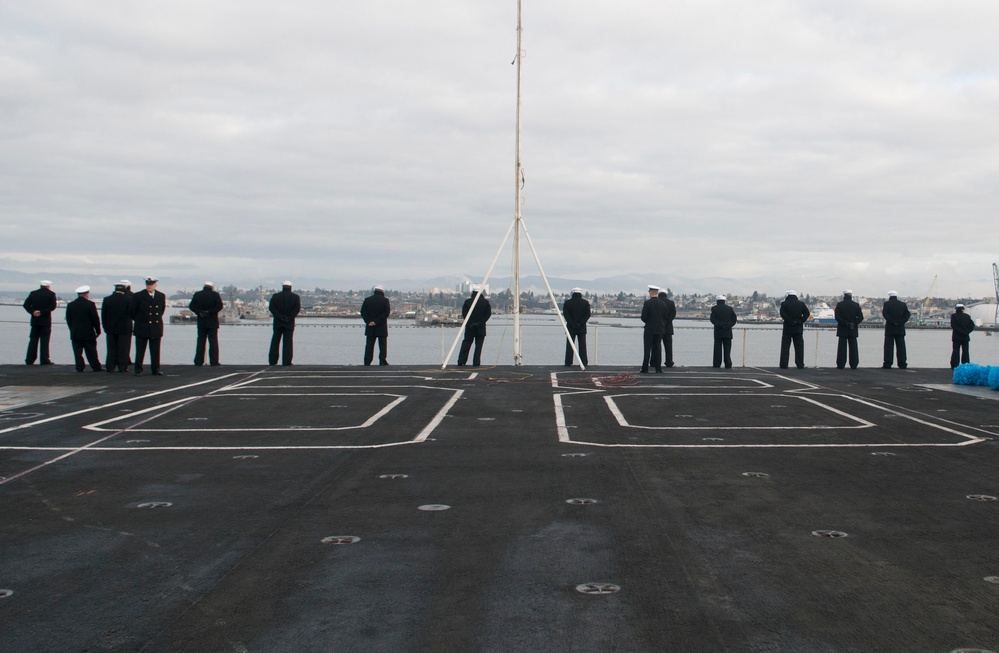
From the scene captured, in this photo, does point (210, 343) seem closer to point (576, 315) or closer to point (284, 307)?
point (284, 307)

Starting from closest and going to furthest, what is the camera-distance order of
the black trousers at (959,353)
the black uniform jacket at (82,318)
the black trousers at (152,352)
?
the black trousers at (152,352) < the black uniform jacket at (82,318) < the black trousers at (959,353)

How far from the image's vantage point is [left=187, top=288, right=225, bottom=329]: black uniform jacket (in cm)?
2112

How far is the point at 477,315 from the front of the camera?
22891 mm

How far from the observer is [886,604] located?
480cm

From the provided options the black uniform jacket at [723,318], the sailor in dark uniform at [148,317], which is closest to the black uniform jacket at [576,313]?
the black uniform jacket at [723,318]

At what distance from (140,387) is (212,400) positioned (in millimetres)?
2897

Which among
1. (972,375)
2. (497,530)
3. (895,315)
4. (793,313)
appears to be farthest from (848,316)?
(497,530)

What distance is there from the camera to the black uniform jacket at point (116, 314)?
773 inches

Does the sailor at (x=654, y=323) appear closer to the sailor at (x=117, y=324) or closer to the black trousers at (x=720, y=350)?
the black trousers at (x=720, y=350)

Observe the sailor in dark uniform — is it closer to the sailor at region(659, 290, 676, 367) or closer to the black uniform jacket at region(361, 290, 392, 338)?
the black uniform jacket at region(361, 290, 392, 338)

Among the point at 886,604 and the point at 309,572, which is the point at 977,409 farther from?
the point at 309,572

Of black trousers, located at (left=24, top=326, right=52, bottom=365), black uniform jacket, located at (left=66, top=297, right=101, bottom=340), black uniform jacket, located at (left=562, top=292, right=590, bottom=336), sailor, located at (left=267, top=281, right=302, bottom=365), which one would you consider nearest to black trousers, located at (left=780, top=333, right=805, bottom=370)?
black uniform jacket, located at (left=562, top=292, right=590, bottom=336)

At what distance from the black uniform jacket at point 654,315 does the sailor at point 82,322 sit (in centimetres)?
1265

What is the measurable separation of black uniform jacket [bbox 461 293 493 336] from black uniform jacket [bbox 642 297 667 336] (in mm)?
4474
